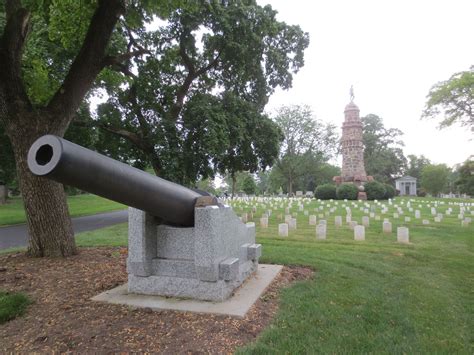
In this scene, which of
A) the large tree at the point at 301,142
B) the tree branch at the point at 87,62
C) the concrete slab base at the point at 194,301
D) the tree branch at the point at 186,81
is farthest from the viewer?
the large tree at the point at 301,142

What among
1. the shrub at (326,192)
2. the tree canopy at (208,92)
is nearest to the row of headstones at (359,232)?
the tree canopy at (208,92)

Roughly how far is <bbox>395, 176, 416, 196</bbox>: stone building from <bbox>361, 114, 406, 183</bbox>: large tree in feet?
9.91

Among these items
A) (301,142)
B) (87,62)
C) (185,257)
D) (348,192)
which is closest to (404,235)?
(185,257)

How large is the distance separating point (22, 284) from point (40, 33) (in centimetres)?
855

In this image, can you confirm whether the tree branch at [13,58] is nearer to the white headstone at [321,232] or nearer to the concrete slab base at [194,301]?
the concrete slab base at [194,301]

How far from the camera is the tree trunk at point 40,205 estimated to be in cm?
636

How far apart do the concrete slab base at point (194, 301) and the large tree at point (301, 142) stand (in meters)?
47.3

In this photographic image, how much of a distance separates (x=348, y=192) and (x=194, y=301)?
33.2 metres

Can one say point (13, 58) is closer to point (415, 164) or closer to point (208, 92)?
point (208, 92)

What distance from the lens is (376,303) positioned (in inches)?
→ 185

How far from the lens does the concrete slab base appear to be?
13.0ft

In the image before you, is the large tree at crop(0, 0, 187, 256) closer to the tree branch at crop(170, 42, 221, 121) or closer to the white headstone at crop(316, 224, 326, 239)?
the tree branch at crop(170, 42, 221, 121)

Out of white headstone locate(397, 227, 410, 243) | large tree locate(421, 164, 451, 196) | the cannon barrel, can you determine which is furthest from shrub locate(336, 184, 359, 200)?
the cannon barrel

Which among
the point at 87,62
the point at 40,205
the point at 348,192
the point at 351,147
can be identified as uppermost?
the point at 351,147
